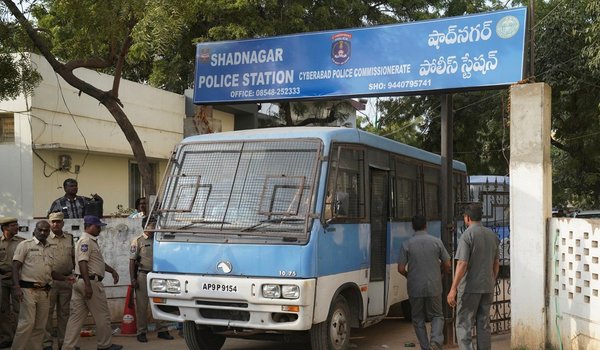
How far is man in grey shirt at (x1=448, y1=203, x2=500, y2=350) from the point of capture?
7.21 m

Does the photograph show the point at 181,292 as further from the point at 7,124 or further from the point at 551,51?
the point at 551,51

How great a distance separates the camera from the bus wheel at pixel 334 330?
23.7 ft

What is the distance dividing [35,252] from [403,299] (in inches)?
201

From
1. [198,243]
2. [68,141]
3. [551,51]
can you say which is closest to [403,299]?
[198,243]

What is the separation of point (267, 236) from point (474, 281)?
226cm

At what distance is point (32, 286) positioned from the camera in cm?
775

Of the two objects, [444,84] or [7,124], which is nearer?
[444,84]

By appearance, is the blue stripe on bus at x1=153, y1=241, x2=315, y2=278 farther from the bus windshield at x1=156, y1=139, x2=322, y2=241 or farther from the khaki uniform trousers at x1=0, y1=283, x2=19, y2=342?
the khaki uniform trousers at x1=0, y1=283, x2=19, y2=342

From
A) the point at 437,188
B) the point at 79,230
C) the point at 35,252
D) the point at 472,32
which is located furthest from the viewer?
the point at 437,188

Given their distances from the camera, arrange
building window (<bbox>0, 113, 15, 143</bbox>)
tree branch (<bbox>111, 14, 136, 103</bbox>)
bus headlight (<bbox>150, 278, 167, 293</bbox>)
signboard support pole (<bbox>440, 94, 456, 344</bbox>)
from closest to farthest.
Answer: bus headlight (<bbox>150, 278, 167, 293</bbox>) < signboard support pole (<bbox>440, 94, 456, 344</bbox>) < tree branch (<bbox>111, 14, 136, 103</bbox>) < building window (<bbox>0, 113, 15, 143</bbox>)

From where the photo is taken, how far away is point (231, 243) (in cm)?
712

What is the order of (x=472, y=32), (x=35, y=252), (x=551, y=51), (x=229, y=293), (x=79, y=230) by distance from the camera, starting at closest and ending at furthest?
(x=229, y=293) → (x=35, y=252) → (x=472, y=32) → (x=79, y=230) → (x=551, y=51)

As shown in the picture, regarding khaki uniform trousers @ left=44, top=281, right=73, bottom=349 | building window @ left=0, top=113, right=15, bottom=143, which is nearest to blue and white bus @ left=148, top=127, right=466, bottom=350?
khaki uniform trousers @ left=44, top=281, right=73, bottom=349

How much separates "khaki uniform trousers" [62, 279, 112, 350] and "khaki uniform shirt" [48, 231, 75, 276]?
29 cm
